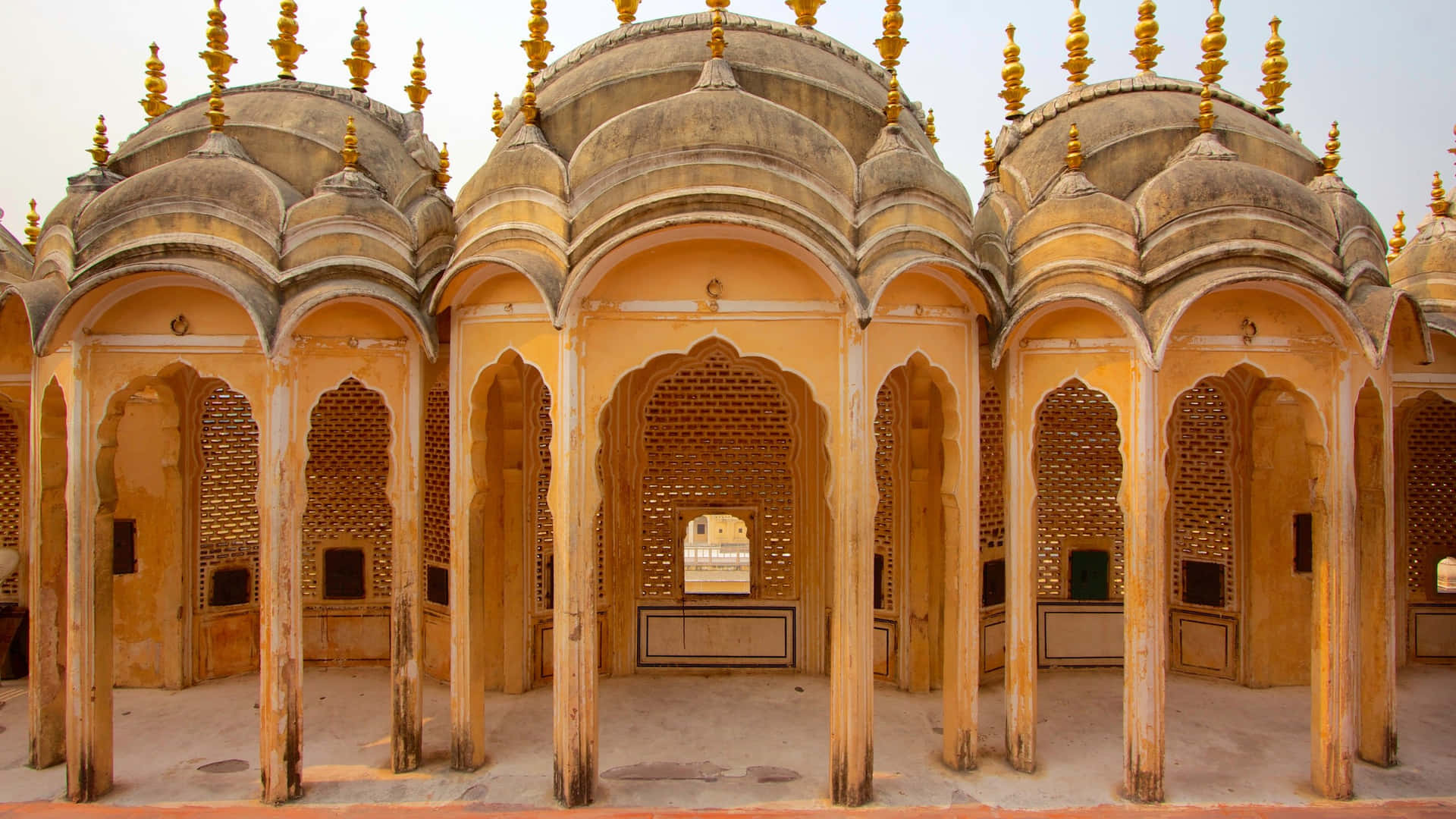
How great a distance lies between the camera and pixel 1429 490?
34.9 ft

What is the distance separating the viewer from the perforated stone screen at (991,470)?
384 inches

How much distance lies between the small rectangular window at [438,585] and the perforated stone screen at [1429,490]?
35.7ft

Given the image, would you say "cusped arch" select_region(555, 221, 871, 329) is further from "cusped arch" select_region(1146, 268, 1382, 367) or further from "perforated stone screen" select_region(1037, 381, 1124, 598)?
"perforated stone screen" select_region(1037, 381, 1124, 598)

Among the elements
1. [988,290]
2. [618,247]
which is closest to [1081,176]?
[988,290]

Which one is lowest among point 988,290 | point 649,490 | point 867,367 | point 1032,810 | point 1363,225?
point 1032,810

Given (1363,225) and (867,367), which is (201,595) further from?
(1363,225)

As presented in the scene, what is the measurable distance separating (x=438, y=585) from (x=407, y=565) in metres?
2.76

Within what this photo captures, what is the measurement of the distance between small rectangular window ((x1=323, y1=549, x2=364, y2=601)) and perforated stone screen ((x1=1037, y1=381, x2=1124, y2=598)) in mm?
7655

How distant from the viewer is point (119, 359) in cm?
690

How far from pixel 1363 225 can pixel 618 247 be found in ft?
21.2

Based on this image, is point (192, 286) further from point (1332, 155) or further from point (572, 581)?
point (1332, 155)

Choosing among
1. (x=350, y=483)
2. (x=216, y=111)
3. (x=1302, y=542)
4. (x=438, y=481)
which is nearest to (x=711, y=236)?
(x=216, y=111)

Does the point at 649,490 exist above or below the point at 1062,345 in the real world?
below

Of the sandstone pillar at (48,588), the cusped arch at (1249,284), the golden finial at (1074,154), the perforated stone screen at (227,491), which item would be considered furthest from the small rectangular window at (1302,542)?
the sandstone pillar at (48,588)
